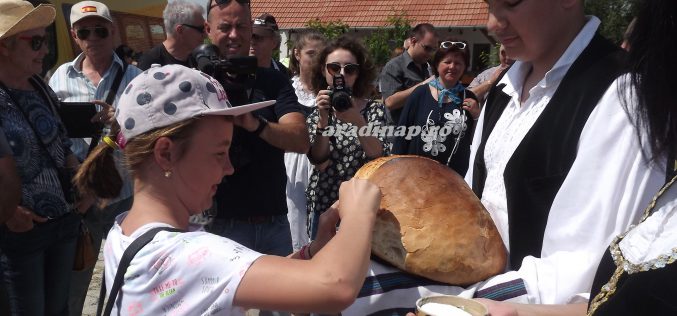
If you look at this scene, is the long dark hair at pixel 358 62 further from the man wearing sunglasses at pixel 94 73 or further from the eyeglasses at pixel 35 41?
the eyeglasses at pixel 35 41

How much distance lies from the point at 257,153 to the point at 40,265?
120 centimetres

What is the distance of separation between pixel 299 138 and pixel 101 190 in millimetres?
1504

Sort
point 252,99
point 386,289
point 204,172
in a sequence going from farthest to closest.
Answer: point 252,99 < point 204,172 < point 386,289

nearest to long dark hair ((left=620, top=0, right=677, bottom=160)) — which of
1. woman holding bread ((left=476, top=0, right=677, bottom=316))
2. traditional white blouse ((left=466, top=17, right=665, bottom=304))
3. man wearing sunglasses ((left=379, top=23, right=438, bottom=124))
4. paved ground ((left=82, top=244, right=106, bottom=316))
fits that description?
woman holding bread ((left=476, top=0, right=677, bottom=316))

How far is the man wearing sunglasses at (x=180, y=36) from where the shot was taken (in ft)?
12.4

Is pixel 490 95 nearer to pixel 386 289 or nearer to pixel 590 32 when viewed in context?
pixel 590 32

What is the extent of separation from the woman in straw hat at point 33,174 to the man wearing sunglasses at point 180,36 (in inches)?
25.5

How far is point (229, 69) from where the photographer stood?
2887mm

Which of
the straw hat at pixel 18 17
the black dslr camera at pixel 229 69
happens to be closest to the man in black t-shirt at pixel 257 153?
the black dslr camera at pixel 229 69

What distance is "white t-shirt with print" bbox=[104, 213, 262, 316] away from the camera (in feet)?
4.60

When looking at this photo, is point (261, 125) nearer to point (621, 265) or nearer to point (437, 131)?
point (437, 131)

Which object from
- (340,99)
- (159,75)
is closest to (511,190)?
(159,75)

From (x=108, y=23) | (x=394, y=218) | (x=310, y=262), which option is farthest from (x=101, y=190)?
(x=108, y=23)

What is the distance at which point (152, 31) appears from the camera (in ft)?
36.1
